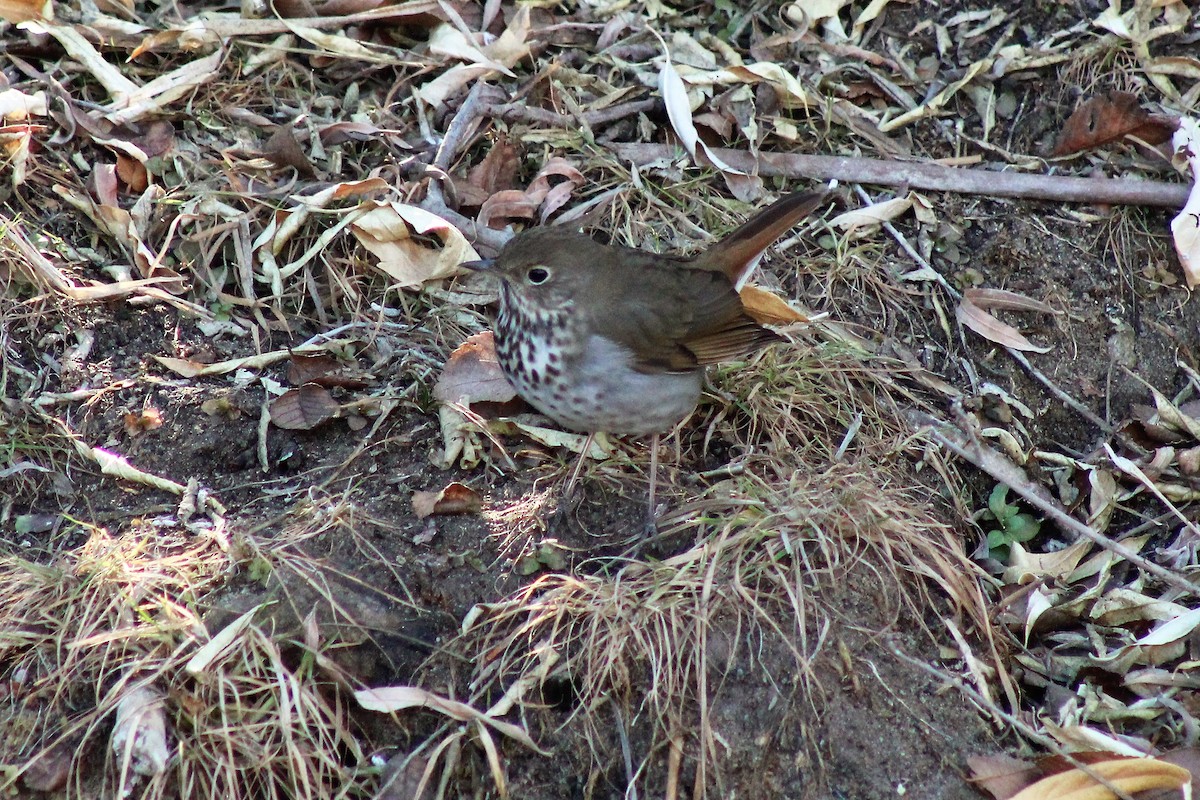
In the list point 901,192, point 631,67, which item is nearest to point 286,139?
point 631,67

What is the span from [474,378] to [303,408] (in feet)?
1.91

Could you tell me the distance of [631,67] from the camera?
15.9 ft

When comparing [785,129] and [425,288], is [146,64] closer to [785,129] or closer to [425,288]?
[425,288]

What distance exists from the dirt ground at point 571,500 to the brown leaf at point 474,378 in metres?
0.09

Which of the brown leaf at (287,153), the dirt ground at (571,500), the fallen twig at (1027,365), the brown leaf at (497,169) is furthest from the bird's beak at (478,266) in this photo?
the fallen twig at (1027,365)

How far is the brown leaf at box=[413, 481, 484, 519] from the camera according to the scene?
3.49m

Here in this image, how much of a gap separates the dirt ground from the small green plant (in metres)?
0.07

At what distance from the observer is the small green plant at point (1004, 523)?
3863 mm

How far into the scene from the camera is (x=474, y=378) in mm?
3898

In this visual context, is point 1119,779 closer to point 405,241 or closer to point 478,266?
point 478,266

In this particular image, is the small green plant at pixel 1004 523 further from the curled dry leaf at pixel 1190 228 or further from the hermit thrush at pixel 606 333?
the curled dry leaf at pixel 1190 228

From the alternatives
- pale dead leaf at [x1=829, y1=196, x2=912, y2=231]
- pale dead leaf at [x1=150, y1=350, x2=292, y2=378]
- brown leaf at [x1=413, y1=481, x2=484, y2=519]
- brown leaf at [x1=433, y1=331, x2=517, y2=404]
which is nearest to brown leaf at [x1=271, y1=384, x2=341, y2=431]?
pale dead leaf at [x1=150, y1=350, x2=292, y2=378]

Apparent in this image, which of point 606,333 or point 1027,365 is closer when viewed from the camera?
point 606,333

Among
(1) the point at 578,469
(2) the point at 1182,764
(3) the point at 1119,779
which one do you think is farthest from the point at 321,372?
(2) the point at 1182,764
